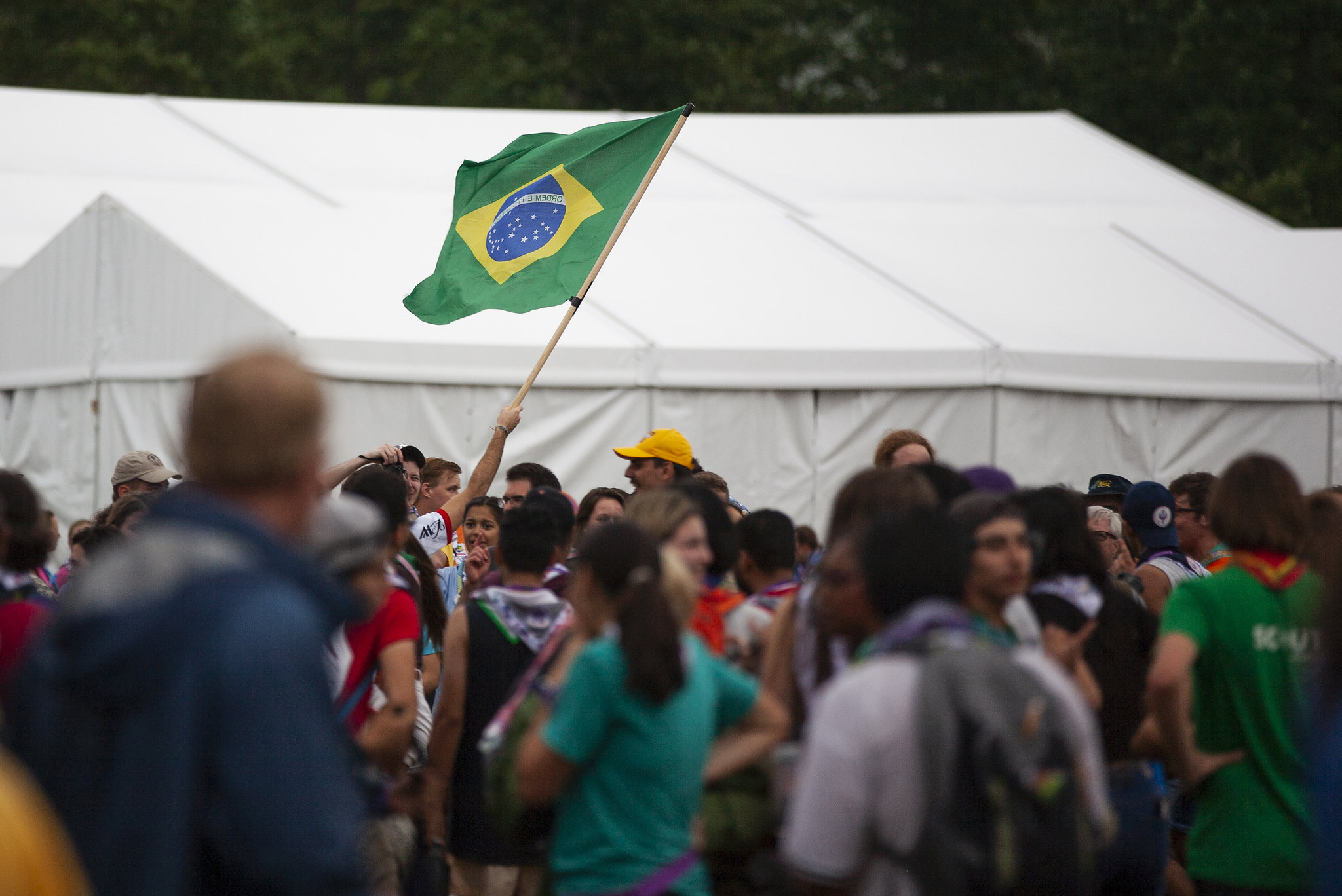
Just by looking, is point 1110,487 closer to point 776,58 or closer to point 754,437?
point 754,437

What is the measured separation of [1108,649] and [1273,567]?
471 millimetres

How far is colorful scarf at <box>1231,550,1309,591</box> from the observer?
3.73 metres

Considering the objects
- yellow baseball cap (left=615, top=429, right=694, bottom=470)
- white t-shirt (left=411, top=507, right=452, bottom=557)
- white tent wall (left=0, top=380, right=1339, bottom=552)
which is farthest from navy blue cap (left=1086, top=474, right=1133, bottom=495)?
white tent wall (left=0, top=380, right=1339, bottom=552)

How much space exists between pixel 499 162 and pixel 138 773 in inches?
250

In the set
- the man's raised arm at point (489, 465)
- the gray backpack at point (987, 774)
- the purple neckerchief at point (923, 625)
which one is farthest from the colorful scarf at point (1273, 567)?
the man's raised arm at point (489, 465)

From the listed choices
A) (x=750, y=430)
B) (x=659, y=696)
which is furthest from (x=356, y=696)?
(x=750, y=430)

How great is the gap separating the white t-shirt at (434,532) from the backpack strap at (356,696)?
10.2 feet

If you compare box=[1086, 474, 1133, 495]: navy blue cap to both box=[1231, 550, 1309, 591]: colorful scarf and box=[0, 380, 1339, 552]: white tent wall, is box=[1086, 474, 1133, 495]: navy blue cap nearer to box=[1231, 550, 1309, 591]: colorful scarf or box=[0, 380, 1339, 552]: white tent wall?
box=[1231, 550, 1309, 591]: colorful scarf

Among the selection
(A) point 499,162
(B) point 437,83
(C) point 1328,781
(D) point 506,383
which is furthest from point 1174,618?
(B) point 437,83

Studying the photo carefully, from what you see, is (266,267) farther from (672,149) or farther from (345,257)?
(672,149)

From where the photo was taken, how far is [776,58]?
31703 mm

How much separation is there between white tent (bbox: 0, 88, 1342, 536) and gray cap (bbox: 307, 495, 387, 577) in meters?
7.27

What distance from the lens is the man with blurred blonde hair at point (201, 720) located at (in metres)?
1.88

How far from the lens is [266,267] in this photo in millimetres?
10734
